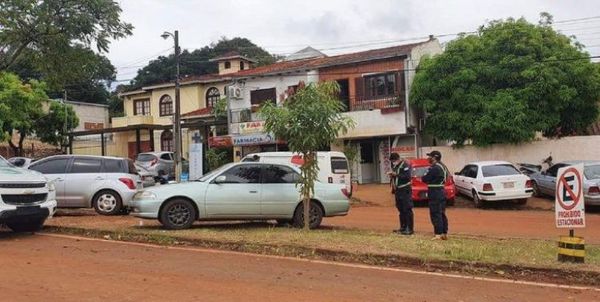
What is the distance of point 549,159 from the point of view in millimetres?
25734

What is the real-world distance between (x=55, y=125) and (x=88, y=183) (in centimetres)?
2961

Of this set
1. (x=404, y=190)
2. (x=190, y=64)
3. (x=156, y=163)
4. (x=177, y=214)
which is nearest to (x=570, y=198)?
(x=404, y=190)

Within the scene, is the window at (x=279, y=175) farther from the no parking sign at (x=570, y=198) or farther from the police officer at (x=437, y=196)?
the no parking sign at (x=570, y=198)

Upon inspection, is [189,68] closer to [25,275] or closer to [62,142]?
[62,142]

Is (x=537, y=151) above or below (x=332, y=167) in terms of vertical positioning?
above

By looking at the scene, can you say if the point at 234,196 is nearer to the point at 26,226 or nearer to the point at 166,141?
the point at 26,226

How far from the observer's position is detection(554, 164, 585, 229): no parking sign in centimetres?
858

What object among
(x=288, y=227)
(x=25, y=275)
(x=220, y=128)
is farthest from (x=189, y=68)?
(x=25, y=275)

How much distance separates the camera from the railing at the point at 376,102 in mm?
29219

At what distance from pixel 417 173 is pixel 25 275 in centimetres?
1559

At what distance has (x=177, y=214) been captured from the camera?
12.1 m

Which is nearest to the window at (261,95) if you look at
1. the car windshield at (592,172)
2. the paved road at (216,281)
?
the car windshield at (592,172)

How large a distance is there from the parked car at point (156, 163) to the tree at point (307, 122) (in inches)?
748

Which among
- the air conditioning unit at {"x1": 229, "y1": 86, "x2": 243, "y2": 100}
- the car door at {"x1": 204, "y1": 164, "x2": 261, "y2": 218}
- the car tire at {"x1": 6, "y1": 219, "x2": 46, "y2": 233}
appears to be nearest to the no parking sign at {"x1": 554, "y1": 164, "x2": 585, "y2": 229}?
the car door at {"x1": 204, "y1": 164, "x2": 261, "y2": 218}
